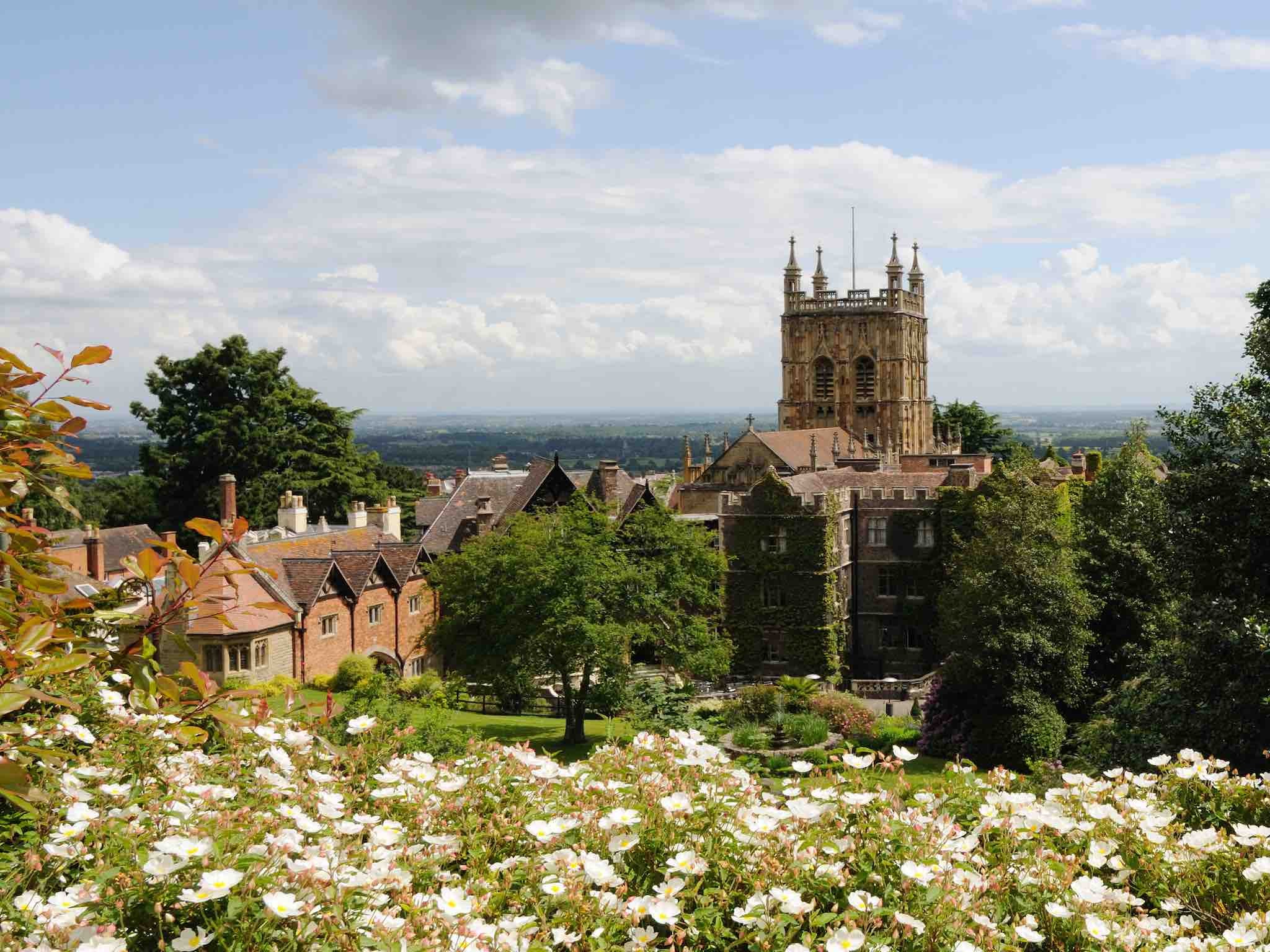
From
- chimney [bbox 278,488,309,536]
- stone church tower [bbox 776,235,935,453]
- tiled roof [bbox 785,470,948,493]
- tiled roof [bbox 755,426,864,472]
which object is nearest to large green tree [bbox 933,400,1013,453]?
stone church tower [bbox 776,235,935,453]

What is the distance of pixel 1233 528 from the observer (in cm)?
2314

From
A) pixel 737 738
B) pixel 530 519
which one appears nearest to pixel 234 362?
pixel 530 519

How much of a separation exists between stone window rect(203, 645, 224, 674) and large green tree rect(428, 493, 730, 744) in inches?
292

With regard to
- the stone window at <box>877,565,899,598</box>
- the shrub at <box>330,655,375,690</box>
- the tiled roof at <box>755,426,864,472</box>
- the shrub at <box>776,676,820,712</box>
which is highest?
the tiled roof at <box>755,426,864,472</box>

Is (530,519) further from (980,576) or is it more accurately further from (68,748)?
(68,748)

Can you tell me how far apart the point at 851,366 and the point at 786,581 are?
54524mm

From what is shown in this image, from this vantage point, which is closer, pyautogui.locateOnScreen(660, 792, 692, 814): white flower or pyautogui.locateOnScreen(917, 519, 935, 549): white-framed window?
pyautogui.locateOnScreen(660, 792, 692, 814): white flower

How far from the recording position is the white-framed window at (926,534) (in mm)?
53562

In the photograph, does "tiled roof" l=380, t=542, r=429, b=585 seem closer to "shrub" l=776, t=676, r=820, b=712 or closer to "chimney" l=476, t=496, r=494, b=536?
"chimney" l=476, t=496, r=494, b=536

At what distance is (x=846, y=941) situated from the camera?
524cm

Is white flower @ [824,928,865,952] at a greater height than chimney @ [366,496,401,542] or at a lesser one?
greater

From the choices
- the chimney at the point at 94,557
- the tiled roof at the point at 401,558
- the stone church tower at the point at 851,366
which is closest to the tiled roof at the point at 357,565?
the tiled roof at the point at 401,558

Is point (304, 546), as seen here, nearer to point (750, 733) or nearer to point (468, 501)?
point (468, 501)

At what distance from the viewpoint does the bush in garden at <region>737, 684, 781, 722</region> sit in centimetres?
4147
